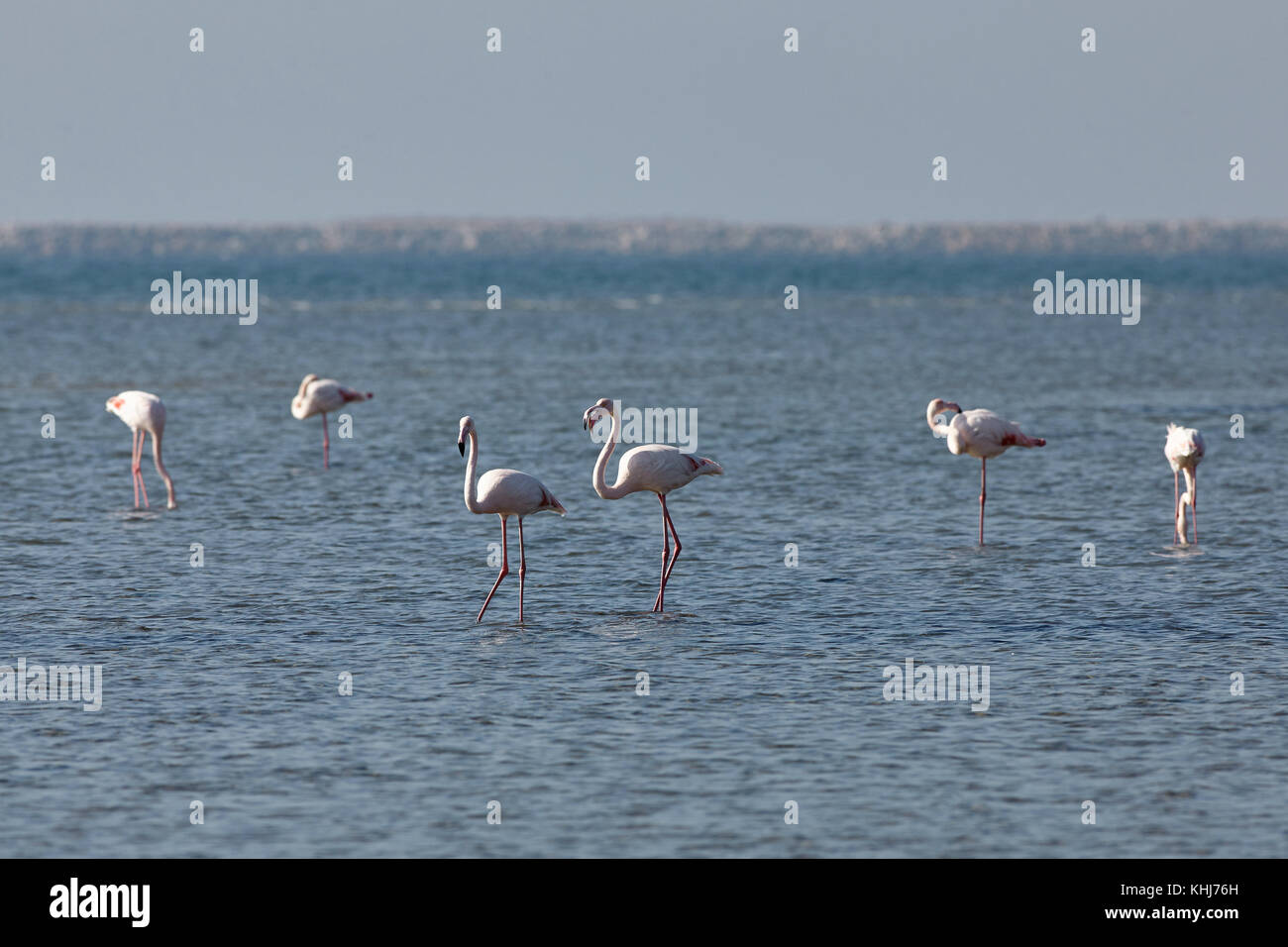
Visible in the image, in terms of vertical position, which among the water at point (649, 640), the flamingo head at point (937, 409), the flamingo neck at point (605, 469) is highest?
the flamingo head at point (937, 409)

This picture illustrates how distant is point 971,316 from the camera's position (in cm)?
6631

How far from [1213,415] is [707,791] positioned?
21.6m

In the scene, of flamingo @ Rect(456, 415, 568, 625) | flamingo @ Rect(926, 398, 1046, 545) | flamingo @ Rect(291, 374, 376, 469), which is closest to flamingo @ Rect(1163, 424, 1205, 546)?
flamingo @ Rect(926, 398, 1046, 545)

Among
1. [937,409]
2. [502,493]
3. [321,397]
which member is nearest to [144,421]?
[321,397]

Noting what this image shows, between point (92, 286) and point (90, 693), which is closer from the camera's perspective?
point (90, 693)

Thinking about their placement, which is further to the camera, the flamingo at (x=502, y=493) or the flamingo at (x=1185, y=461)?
the flamingo at (x=1185, y=461)

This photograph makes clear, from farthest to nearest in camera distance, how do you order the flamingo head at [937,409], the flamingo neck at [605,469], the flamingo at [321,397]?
1. the flamingo at [321,397]
2. the flamingo head at [937,409]
3. the flamingo neck at [605,469]

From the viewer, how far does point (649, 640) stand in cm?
1283

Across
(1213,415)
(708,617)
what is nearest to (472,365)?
(1213,415)

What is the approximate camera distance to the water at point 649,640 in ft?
29.1

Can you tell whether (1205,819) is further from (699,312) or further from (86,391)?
(699,312)

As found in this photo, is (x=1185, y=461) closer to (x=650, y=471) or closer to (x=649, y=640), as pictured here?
(x=650, y=471)

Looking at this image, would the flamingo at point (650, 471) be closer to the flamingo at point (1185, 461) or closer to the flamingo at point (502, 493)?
the flamingo at point (502, 493)

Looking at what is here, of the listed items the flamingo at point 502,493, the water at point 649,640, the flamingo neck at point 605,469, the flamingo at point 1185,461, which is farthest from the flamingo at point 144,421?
the flamingo at point 1185,461
